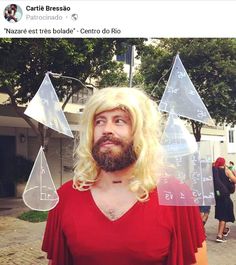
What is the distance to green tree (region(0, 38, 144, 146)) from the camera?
10.2 m

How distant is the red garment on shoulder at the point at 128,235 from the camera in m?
2.11

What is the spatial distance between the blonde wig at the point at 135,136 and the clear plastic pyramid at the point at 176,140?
82 mm

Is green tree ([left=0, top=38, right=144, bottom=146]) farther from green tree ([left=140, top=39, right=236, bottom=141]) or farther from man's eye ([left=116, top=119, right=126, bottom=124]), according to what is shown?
man's eye ([left=116, top=119, right=126, bottom=124])

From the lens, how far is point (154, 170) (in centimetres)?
235

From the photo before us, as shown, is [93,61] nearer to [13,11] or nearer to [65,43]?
[65,43]

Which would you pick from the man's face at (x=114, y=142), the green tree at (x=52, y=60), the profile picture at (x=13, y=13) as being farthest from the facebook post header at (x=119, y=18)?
the green tree at (x=52, y=60)

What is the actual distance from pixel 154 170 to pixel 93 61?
10.4 metres

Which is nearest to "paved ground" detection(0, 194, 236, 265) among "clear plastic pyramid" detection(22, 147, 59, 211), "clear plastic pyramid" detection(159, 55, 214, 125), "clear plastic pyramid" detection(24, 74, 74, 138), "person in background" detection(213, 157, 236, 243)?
"person in background" detection(213, 157, 236, 243)

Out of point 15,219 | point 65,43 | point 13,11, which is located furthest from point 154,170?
point 15,219

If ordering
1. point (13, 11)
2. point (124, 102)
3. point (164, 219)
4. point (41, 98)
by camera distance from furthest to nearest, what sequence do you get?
point (13, 11), point (41, 98), point (124, 102), point (164, 219)

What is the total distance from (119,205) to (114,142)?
0.32 metres

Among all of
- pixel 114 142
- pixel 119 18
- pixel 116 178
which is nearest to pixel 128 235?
pixel 116 178

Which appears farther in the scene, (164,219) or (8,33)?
(8,33)

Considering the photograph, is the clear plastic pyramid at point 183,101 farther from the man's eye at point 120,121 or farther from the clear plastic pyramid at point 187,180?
the man's eye at point 120,121
